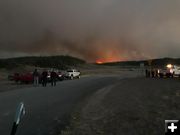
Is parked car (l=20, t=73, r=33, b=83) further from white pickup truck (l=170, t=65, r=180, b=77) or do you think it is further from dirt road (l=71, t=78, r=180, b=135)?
dirt road (l=71, t=78, r=180, b=135)

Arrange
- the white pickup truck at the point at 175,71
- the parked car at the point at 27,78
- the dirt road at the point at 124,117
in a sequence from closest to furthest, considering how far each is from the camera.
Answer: the dirt road at the point at 124,117 → the parked car at the point at 27,78 → the white pickup truck at the point at 175,71

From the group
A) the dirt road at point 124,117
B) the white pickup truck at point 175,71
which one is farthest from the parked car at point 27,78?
the dirt road at point 124,117

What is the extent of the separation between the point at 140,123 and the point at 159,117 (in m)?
2.14

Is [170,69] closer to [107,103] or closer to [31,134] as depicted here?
[107,103]

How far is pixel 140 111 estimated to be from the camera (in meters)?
20.6

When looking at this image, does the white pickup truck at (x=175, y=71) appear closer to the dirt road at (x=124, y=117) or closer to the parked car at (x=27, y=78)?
the parked car at (x=27, y=78)

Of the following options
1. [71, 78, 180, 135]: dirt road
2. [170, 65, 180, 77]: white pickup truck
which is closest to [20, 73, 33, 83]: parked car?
[170, 65, 180, 77]: white pickup truck

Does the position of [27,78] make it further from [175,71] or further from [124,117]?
[124,117]

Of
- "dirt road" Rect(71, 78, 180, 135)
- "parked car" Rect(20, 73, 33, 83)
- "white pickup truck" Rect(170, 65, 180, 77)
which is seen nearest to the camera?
"dirt road" Rect(71, 78, 180, 135)

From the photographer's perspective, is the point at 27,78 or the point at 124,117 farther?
the point at 27,78

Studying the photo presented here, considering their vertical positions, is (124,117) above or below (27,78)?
below

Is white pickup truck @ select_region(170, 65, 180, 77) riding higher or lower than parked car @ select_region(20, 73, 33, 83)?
higher

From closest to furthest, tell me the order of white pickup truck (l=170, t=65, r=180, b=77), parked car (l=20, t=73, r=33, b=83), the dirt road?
1. the dirt road
2. parked car (l=20, t=73, r=33, b=83)
3. white pickup truck (l=170, t=65, r=180, b=77)

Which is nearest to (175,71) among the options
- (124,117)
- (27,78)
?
(27,78)
